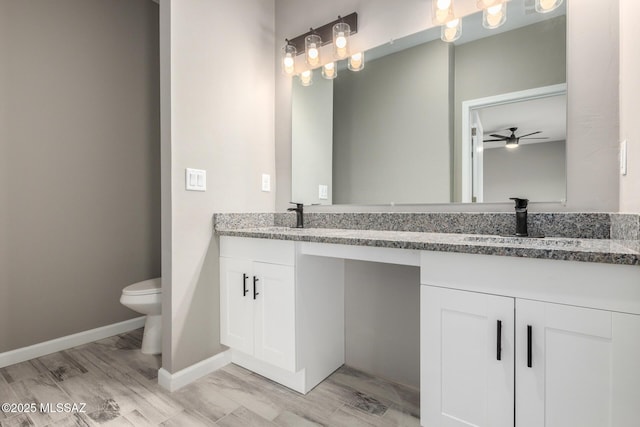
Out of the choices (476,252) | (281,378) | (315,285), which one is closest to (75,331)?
(281,378)

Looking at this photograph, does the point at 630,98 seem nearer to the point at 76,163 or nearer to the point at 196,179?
the point at 196,179

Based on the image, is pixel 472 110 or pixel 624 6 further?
pixel 472 110

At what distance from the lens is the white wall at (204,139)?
1715 millimetres

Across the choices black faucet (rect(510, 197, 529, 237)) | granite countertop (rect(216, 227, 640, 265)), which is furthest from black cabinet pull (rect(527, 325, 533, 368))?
black faucet (rect(510, 197, 529, 237))

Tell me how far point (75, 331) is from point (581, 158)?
3.10 metres

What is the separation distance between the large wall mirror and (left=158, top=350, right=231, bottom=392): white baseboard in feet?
3.71

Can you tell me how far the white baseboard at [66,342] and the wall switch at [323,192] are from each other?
180 cm

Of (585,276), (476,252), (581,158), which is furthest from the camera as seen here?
(581,158)

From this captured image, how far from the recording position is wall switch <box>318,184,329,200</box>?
6.90ft

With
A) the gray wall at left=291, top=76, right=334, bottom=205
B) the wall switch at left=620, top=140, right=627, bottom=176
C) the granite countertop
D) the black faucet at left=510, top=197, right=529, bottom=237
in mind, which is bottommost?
the granite countertop

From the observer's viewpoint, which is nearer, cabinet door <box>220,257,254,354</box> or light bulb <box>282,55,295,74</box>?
cabinet door <box>220,257,254,354</box>

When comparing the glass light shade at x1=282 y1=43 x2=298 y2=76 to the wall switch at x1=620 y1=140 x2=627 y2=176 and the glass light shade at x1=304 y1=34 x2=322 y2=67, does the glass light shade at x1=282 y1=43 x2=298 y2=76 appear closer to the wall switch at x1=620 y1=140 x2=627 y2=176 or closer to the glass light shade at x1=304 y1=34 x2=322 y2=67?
the glass light shade at x1=304 y1=34 x2=322 y2=67

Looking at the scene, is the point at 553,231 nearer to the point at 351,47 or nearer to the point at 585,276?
the point at 585,276

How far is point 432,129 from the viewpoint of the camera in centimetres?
170
